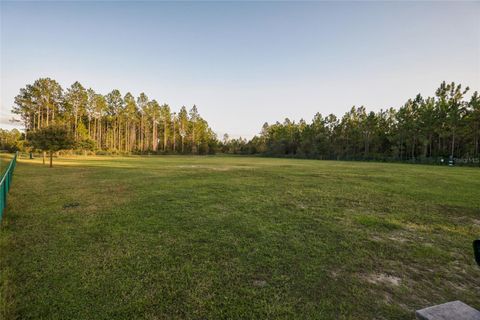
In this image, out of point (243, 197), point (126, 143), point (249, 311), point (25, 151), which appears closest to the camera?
point (249, 311)

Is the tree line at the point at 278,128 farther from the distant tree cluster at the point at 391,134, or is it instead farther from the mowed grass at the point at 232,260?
the mowed grass at the point at 232,260

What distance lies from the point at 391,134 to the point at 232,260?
60674 mm

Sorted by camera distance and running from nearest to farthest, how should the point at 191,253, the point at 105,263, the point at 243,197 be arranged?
the point at 105,263, the point at 191,253, the point at 243,197

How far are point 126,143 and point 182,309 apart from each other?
74045 mm

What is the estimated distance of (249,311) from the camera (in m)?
2.67

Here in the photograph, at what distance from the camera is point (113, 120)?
66.5 meters

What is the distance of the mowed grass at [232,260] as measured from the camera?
2.76m

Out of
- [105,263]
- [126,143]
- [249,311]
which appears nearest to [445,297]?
[249,311]

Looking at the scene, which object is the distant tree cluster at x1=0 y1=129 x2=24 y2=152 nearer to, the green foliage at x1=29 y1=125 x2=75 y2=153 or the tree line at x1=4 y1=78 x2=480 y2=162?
the tree line at x1=4 y1=78 x2=480 y2=162

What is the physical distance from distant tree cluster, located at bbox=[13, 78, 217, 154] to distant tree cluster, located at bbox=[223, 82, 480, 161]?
17492 millimetres

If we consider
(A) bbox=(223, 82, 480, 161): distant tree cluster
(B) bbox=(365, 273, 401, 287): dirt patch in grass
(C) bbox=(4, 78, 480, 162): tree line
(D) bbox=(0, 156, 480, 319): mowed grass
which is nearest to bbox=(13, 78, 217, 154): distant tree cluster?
(C) bbox=(4, 78, 480, 162): tree line

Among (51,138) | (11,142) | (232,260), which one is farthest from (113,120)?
(232,260)

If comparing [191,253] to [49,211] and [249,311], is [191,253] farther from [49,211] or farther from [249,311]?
[49,211]

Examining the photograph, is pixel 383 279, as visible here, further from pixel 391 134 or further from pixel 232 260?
pixel 391 134
